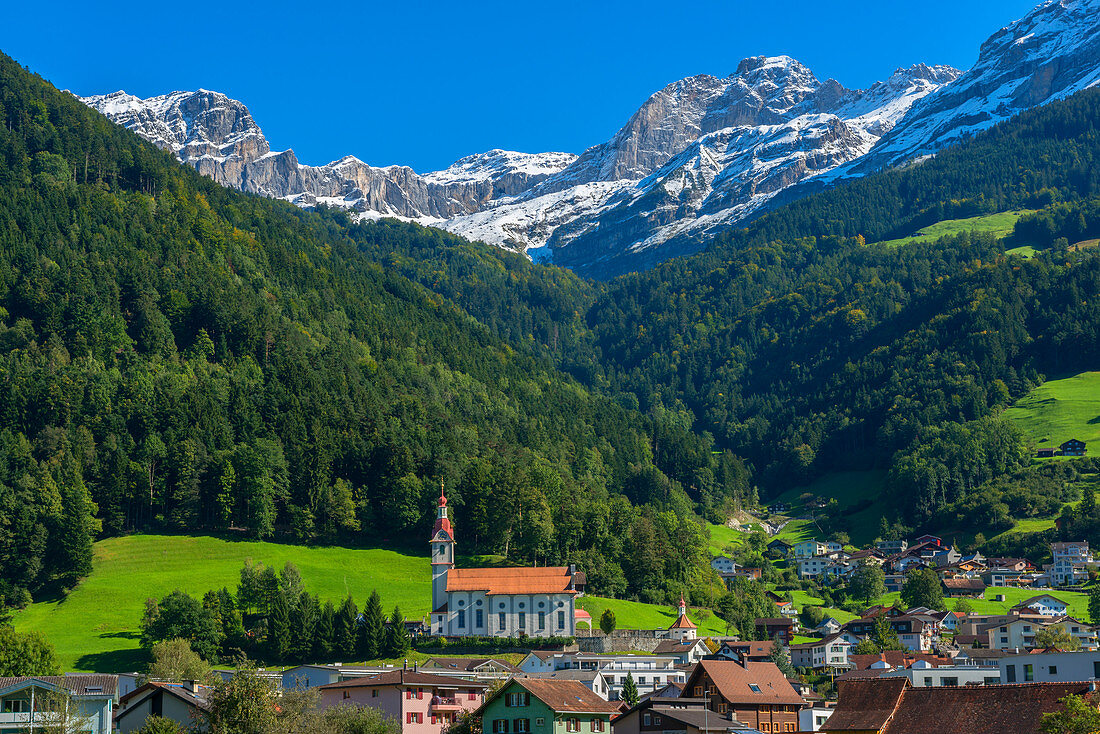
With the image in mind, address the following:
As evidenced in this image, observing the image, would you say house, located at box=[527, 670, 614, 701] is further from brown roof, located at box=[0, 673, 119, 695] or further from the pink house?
brown roof, located at box=[0, 673, 119, 695]

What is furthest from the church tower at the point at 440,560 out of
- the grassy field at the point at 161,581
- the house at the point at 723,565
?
the house at the point at 723,565

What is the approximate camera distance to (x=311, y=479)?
16825cm

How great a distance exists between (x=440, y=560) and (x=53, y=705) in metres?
73.7

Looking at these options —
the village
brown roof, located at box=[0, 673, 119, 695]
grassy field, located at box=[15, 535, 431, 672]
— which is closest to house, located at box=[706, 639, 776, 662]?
the village

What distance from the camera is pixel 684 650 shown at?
418 feet

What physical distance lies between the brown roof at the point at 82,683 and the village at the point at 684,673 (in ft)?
0.59

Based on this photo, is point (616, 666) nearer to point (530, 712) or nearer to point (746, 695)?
point (746, 695)

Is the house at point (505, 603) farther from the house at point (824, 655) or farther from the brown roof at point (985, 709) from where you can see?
the brown roof at point (985, 709)

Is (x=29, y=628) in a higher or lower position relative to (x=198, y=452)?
lower

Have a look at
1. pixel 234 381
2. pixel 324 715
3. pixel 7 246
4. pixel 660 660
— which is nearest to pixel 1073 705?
pixel 324 715

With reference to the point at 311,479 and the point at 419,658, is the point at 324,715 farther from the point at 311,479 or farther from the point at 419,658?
the point at 311,479

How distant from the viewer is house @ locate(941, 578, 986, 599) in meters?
183

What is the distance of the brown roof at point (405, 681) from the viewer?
3536 inches

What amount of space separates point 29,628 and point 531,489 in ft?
205
